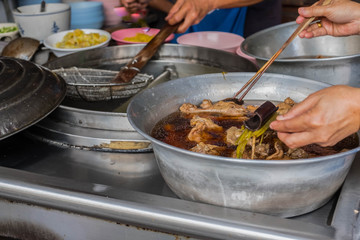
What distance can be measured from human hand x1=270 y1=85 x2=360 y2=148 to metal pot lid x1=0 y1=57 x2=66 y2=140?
3.74 feet

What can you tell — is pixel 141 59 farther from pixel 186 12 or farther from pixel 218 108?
pixel 218 108

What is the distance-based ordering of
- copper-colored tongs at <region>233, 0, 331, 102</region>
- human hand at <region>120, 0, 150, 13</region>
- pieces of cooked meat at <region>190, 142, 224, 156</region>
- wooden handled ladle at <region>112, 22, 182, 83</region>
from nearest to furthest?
pieces of cooked meat at <region>190, 142, 224, 156</region>, copper-colored tongs at <region>233, 0, 331, 102</region>, wooden handled ladle at <region>112, 22, 182, 83</region>, human hand at <region>120, 0, 150, 13</region>

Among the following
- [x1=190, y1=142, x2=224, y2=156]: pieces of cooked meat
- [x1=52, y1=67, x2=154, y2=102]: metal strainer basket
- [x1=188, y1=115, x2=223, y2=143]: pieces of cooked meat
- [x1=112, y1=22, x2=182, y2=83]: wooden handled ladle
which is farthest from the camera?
[x1=112, y1=22, x2=182, y2=83]: wooden handled ladle

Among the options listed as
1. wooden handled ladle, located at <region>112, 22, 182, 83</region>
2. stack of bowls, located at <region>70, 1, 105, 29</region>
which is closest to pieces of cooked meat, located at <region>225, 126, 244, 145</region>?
wooden handled ladle, located at <region>112, 22, 182, 83</region>

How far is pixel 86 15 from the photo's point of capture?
3965mm

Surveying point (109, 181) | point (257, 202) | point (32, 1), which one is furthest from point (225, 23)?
point (257, 202)

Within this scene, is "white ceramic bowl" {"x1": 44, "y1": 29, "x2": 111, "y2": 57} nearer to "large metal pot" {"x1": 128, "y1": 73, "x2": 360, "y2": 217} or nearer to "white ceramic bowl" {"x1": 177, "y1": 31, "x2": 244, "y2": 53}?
"white ceramic bowl" {"x1": 177, "y1": 31, "x2": 244, "y2": 53}

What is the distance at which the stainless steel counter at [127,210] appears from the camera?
4.37 ft

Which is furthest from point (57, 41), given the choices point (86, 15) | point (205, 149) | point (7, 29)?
point (205, 149)

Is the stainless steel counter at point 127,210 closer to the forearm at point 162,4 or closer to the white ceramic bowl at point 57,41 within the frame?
the white ceramic bowl at point 57,41

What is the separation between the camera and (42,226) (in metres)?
1.66

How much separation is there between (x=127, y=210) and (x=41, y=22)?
2.67 metres

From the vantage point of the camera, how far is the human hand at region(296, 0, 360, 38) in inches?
75.8

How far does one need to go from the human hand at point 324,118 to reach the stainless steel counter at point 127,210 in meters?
0.30
